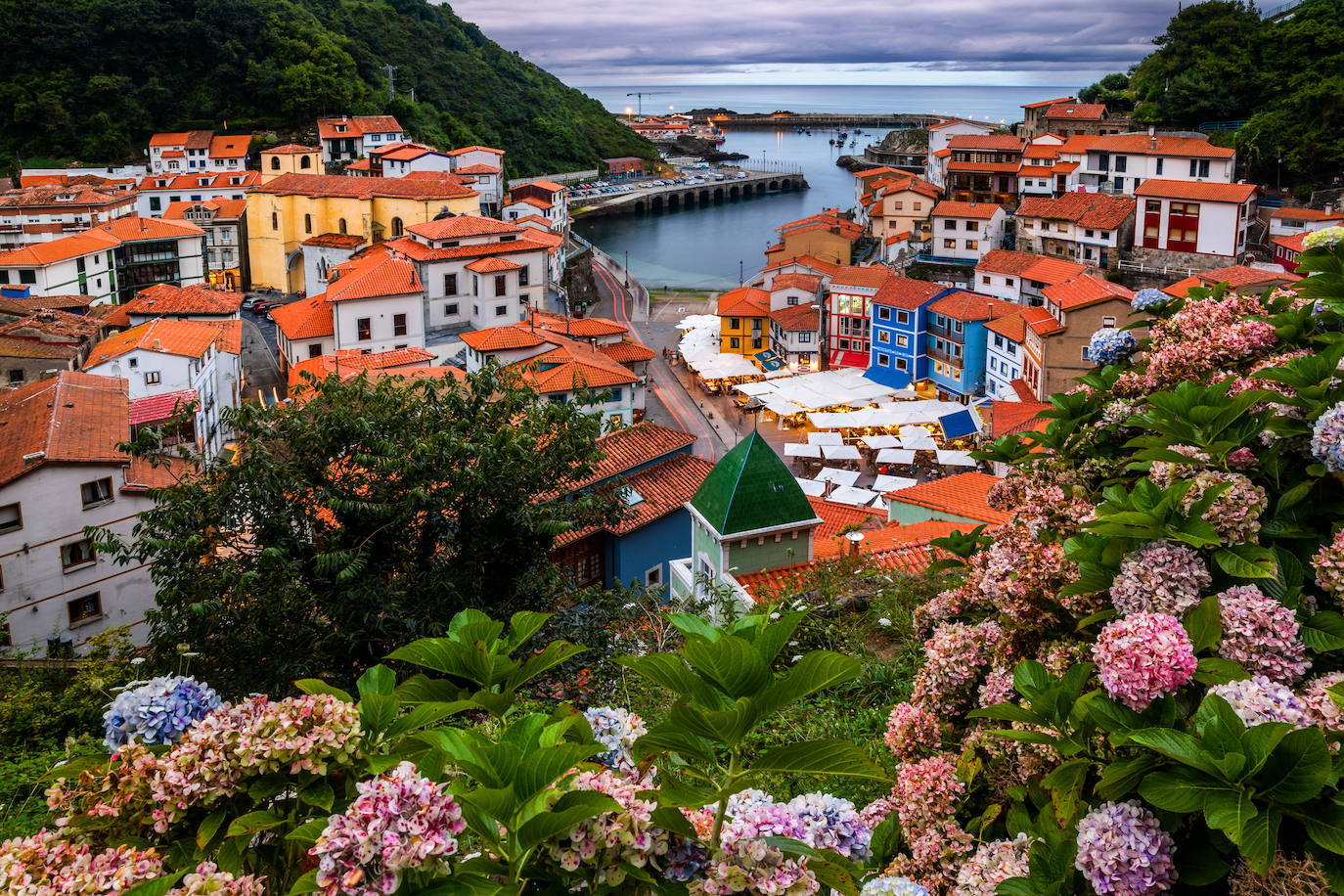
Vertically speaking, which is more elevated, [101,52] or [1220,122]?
[101,52]

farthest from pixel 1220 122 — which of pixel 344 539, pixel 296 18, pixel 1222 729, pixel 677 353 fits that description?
pixel 296 18

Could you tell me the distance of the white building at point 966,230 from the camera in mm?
39406

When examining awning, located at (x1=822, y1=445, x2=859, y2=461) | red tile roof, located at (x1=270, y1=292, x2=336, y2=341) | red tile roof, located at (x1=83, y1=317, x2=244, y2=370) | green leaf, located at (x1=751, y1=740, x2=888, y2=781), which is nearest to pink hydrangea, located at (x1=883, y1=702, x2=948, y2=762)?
green leaf, located at (x1=751, y1=740, x2=888, y2=781)

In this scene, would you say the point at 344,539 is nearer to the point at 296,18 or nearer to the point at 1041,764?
the point at 1041,764

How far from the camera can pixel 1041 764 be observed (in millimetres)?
2428

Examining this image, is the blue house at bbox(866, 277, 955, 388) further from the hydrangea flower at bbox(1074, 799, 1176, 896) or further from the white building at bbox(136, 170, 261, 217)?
the white building at bbox(136, 170, 261, 217)

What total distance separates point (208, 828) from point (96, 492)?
13.5 m

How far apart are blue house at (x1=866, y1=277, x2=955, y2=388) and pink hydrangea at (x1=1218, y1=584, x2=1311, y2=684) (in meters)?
28.9

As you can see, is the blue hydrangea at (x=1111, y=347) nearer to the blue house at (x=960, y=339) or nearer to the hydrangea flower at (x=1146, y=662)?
the hydrangea flower at (x=1146, y=662)

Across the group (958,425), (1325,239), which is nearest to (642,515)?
(1325,239)

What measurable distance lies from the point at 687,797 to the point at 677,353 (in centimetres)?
3505

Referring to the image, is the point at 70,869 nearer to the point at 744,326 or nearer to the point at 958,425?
the point at 958,425

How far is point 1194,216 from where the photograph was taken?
3303 centimetres

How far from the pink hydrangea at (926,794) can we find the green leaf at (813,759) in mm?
1053
